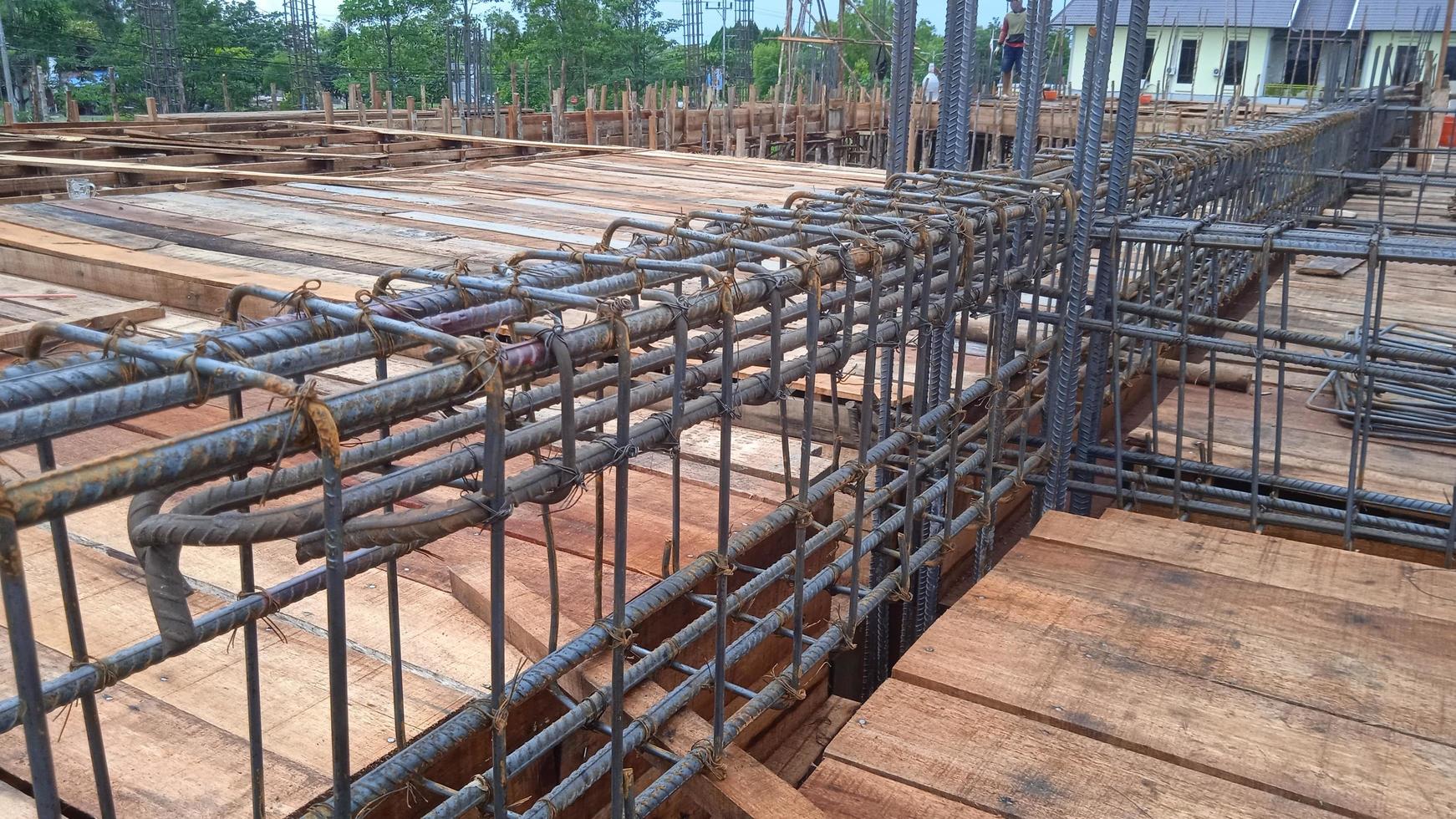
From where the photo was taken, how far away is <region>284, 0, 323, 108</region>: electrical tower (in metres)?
35.8

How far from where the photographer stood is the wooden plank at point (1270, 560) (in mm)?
3627

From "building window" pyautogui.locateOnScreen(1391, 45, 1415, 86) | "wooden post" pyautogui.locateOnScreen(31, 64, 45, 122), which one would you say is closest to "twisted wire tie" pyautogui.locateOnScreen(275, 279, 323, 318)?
"building window" pyautogui.locateOnScreen(1391, 45, 1415, 86)

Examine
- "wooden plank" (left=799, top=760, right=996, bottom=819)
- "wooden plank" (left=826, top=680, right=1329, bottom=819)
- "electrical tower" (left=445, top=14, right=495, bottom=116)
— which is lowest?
"wooden plank" (left=799, top=760, right=996, bottom=819)

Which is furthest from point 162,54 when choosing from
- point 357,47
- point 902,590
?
point 902,590

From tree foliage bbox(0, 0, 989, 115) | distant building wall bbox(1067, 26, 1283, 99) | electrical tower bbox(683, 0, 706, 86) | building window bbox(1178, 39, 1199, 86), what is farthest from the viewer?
building window bbox(1178, 39, 1199, 86)

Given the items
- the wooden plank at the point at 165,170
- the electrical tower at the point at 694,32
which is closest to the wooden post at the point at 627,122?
the wooden plank at the point at 165,170

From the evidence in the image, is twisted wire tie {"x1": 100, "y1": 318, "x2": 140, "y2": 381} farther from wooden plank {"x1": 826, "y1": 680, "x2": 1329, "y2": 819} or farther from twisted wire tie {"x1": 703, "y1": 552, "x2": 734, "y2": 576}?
wooden plank {"x1": 826, "y1": 680, "x2": 1329, "y2": 819}

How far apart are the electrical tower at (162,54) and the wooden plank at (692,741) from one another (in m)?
32.7

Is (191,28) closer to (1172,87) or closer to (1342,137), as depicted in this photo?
(1172,87)

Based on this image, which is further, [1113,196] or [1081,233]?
[1113,196]

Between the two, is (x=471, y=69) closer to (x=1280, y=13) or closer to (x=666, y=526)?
(x=666, y=526)

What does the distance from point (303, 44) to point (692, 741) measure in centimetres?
4296

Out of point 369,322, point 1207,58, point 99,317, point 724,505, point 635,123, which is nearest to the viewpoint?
point 369,322

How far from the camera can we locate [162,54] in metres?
35.4
